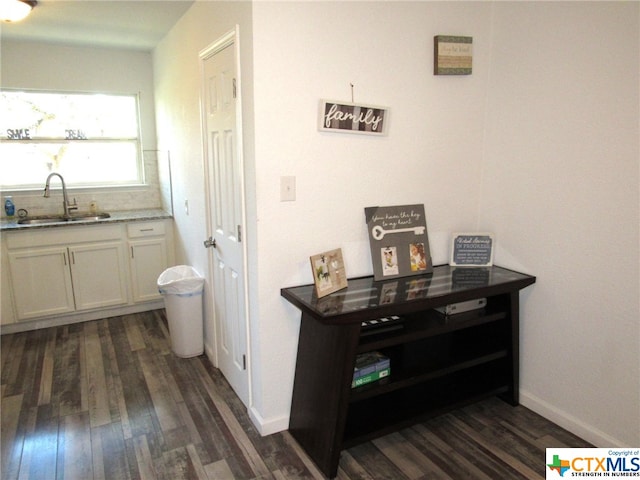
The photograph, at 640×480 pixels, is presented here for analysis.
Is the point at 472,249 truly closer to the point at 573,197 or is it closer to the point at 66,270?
the point at 573,197

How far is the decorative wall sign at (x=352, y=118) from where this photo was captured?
2.05 meters

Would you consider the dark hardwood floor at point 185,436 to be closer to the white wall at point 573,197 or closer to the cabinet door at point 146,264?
the white wall at point 573,197

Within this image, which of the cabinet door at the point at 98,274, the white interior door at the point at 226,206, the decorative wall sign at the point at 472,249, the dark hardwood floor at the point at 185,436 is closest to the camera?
the dark hardwood floor at the point at 185,436

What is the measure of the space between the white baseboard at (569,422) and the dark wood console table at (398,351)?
85mm

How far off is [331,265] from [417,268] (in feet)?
1.84

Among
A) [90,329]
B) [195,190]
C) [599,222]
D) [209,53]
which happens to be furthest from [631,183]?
[90,329]

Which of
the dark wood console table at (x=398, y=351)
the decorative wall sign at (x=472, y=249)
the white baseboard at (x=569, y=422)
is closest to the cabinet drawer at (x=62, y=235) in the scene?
the dark wood console table at (x=398, y=351)

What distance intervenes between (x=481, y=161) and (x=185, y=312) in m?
2.19

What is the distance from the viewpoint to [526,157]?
233cm

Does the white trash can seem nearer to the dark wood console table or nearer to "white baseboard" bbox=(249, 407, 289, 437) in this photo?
"white baseboard" bbox=(249, 407, 289, 437)

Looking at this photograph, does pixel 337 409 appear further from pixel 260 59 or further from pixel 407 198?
pixel 260 59

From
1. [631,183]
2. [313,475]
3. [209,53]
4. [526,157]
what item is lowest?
[313,475]

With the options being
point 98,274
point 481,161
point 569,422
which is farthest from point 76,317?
point 569,422

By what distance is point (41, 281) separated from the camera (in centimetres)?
354
